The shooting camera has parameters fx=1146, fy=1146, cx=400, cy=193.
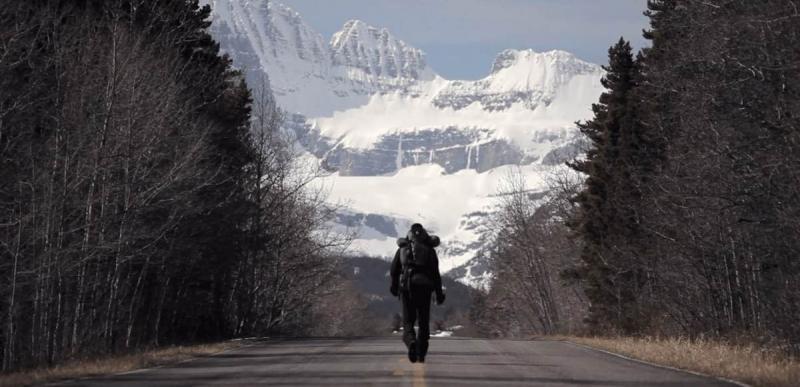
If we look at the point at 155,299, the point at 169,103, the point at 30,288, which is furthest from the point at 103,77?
the point at 155,299

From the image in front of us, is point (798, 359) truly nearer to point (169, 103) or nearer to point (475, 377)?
point (475, 377)

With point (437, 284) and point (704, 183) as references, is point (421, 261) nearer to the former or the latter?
point (437, 284)

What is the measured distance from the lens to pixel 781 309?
73.6 ft

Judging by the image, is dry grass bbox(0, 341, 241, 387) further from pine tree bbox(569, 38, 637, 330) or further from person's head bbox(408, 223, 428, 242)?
pine tree bbox(569, 38, 637, 330)

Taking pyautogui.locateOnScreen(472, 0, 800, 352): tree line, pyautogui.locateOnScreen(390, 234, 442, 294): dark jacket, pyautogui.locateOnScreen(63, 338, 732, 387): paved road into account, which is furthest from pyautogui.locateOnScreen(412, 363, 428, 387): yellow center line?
pyautogui.locateOnScreen(472, 0, 800, 352): tree line

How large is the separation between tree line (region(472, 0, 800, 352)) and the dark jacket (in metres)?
5.99

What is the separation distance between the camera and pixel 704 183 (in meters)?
23.2

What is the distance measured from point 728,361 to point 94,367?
36.6ft

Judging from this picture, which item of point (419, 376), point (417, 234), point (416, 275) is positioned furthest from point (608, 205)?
point (417, 234)

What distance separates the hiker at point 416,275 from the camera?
14969mm

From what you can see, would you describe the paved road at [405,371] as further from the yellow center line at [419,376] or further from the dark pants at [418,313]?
the dark pants at [418,313]

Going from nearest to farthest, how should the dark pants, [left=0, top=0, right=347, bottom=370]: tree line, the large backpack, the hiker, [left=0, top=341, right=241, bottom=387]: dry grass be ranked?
the hiker → the large backpack → the dark pants → [left=0, top=341, right=241, bottom=387]: dry grass → [left=0, top=0, right=347, bottom=370]: tree line

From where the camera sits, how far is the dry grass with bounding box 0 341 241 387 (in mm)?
17953

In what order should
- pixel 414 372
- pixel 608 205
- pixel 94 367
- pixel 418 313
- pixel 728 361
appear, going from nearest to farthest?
pixel 418 313 → pixel 414 372 → pixel 728 361 → pixel 94 367 → pixel 608 205
